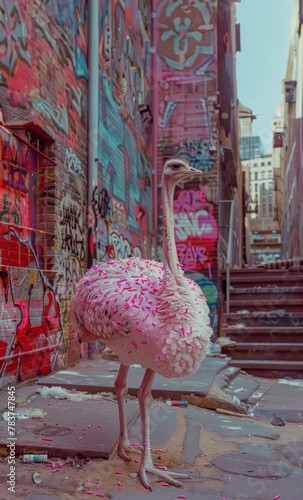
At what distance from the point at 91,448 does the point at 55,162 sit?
4126mm

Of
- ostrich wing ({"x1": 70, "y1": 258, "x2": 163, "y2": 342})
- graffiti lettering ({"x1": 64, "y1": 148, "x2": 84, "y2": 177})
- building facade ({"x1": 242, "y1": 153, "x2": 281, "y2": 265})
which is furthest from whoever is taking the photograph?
building facade ({"x1": 242, "y1": 153, "x2": 281, "y2": 265})

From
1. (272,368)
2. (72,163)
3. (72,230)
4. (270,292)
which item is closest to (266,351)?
(272,368)

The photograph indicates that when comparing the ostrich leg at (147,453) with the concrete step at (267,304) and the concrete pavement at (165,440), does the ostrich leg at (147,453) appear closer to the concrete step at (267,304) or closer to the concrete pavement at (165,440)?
the concrete pavement at (165,440)

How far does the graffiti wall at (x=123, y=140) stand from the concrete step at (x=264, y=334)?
101 inches

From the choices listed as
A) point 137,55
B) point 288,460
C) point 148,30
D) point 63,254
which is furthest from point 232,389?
point 148,30

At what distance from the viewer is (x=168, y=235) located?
316cm

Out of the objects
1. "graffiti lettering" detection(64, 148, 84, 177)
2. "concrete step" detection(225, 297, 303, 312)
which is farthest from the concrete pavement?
"concrete step" detection(225, 297, 303, 312)

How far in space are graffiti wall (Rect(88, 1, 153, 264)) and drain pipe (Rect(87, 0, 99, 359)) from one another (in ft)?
0.34

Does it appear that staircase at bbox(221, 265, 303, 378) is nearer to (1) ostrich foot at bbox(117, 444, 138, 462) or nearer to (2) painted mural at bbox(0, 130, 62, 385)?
(2) painted mural at bbox(0, 130, 62, 385)

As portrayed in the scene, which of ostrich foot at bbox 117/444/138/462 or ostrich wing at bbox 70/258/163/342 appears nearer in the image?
ostrich wing at bbox 70/258/163/342

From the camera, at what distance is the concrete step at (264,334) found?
827 cm

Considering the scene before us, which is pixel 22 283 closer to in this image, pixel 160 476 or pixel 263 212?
pixel 160 476

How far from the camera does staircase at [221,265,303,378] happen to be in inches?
305

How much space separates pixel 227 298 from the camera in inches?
381
